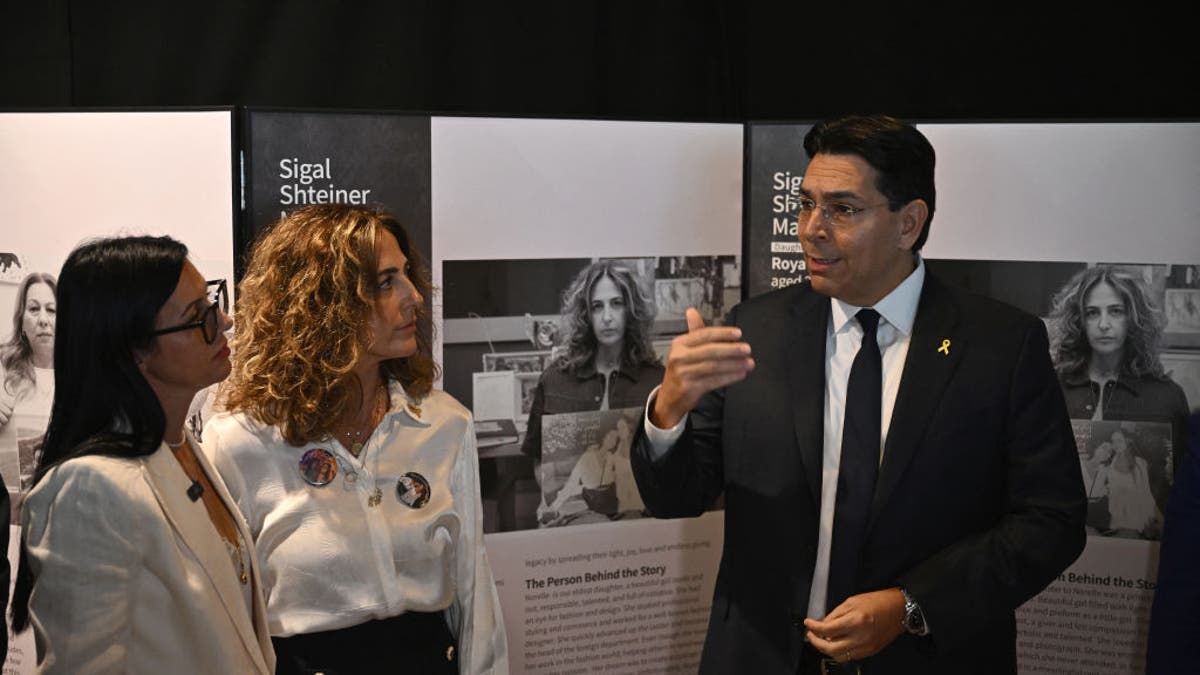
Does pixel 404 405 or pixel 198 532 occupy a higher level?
pixel 404 405

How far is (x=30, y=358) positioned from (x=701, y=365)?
6.26ft

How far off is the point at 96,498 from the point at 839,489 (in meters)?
1.42

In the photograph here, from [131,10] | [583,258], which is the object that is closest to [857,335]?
[583,258]

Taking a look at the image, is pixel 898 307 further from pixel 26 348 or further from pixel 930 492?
pixel 26 348

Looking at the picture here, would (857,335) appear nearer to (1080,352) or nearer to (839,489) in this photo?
(839,489)

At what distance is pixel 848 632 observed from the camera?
7.57 ft

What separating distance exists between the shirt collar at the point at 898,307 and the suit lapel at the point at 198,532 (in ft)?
4.45

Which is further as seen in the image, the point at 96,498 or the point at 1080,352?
the point at 1080,352

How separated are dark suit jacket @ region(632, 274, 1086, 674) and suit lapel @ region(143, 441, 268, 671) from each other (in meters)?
0.84

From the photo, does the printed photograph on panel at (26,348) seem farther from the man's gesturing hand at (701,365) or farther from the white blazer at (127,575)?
the man's gesturing hand at (701,365)

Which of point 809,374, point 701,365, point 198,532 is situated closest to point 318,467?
point 198,532

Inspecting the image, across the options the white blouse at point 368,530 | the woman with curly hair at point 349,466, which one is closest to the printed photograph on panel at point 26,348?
the woman with curly hair at point 349,466

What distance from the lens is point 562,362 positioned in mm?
3490

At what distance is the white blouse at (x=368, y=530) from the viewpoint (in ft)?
7.93
